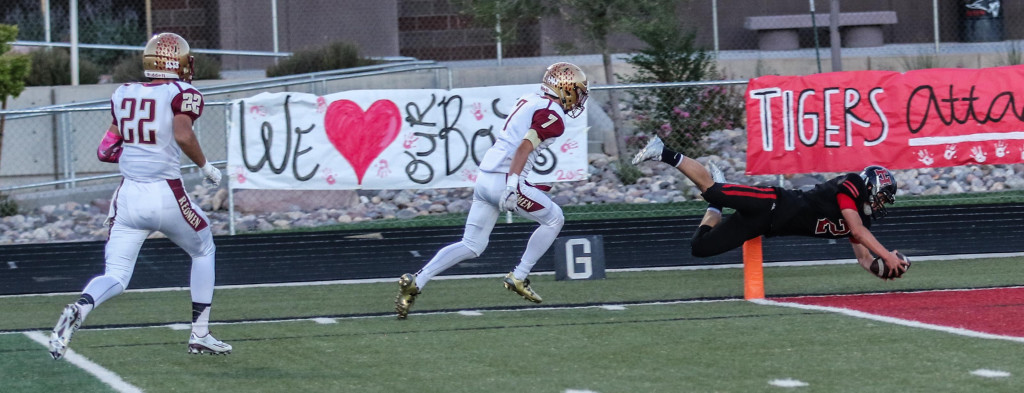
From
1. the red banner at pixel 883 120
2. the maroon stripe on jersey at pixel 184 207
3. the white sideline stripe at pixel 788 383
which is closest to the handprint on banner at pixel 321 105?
the red banner at pixel 883 120

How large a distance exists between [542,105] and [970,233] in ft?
19.4

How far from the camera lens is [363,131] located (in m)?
14.7

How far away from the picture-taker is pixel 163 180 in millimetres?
7258

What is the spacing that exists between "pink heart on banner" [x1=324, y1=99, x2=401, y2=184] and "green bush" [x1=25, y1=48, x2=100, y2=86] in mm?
7853

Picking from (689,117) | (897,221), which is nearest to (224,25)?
(689,117)

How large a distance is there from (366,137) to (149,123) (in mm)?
7476

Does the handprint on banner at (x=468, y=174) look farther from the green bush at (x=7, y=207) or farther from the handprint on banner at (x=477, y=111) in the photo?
the green bush at (x=7, y=207)

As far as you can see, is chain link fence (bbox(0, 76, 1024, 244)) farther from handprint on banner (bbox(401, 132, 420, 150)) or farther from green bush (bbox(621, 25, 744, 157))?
handprint on banner (bbox(401, 132, 420, 150))

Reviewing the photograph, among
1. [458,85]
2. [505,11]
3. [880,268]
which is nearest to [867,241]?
[880,268]

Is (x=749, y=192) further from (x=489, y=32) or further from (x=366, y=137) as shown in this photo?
(x=489, y=32)

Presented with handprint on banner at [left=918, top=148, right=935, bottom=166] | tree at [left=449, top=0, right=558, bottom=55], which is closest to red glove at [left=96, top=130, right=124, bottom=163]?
handprint on banner at [left=918, top=148, right=935, bottom=166]

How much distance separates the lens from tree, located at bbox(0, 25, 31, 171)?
58.7 ft

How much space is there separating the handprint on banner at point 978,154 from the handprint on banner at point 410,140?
18.4ft

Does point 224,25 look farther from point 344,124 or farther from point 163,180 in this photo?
point 163,180
